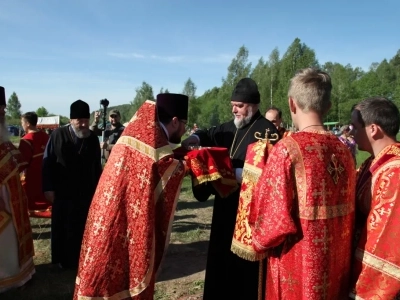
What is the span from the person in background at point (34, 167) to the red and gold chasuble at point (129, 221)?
13.7 ft

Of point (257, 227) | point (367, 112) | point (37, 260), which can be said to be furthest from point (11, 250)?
point (367, 112)

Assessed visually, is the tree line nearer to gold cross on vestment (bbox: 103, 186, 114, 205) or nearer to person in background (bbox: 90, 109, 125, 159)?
person in background (bbox: 90, 109, 125, 159)

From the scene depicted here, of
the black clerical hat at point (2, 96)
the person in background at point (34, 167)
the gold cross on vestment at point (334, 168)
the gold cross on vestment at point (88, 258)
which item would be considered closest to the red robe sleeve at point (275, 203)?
the gold cross on vestment at point (334, 168)

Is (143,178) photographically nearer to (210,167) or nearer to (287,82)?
(210,167)

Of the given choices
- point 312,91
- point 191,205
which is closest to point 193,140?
point 312,91

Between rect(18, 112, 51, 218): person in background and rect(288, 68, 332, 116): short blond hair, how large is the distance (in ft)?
16.2

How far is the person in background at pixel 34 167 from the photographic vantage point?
20.6ft

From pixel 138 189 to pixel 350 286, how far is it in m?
Answer: 1.49

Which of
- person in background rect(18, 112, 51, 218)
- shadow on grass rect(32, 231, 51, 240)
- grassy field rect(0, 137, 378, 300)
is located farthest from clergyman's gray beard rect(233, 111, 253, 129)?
shadow on grass rect(32, 231, 51, 240)

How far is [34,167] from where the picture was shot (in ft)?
22.6

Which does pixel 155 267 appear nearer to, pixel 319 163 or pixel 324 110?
pixel 319 163

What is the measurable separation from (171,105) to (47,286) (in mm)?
3255

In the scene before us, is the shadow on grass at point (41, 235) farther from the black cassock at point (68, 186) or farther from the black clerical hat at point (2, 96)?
the black clerical hat at point (2, 96)

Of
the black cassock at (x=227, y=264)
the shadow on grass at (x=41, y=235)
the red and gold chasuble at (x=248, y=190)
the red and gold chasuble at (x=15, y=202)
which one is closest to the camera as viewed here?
the red and gold chasuble at (x=248, y=190)
